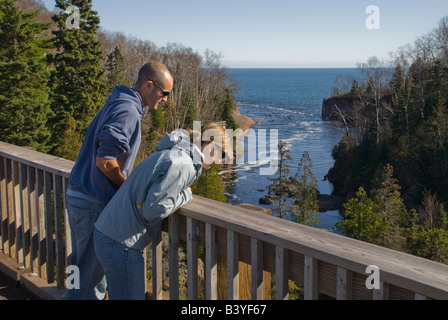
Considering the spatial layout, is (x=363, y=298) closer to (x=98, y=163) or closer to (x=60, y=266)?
(x=98, y=163)

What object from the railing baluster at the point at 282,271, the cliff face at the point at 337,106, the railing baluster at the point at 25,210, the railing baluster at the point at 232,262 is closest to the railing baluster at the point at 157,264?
the railing baluster at the point at 232,262

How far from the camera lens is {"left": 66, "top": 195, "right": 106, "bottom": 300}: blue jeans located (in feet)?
8.47

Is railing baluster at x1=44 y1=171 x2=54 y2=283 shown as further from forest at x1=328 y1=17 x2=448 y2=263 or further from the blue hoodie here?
forest at x1=328 y1=17 x2=448 y2=263

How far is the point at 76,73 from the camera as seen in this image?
1380 inches

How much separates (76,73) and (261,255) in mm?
35282

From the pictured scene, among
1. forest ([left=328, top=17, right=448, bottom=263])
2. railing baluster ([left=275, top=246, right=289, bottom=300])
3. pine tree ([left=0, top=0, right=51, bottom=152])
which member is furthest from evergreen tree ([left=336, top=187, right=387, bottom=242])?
railing baluster ([left=275, top=246, right=289, bottom=300])

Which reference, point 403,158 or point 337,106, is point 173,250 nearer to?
point 403,158

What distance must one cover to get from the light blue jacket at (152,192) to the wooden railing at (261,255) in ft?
0.62

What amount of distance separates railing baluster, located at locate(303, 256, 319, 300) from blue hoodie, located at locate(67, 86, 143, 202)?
3.56 feet

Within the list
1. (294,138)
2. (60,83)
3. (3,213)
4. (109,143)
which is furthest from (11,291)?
(294,138)

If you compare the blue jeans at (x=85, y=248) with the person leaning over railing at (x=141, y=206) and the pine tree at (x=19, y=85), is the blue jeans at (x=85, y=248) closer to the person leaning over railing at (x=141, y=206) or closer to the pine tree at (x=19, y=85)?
the person leaning over railing at (x=141, y=206)

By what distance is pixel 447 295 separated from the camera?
145cm
